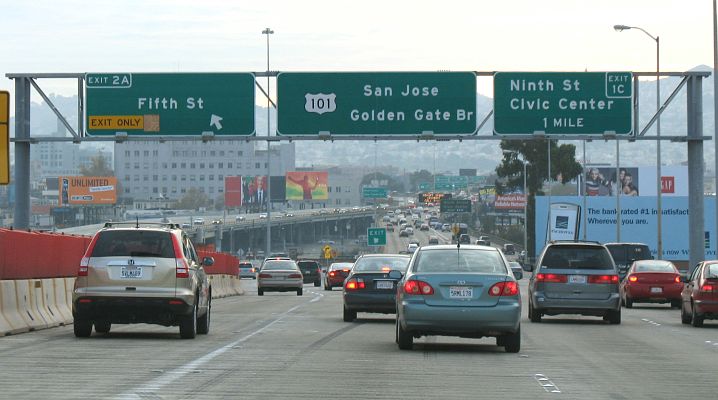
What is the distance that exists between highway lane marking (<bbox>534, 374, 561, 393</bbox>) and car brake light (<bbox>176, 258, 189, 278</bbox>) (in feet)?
22.1

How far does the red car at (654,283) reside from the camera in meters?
37.8

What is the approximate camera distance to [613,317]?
28.6 meters

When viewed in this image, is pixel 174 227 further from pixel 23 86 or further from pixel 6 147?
pixel 23 86

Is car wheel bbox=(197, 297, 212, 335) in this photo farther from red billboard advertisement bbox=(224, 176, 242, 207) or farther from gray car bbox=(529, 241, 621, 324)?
red billboard advertisement bbox=(224, 176, 242, 207)

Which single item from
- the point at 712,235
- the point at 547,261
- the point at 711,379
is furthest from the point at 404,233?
the point at 711,379

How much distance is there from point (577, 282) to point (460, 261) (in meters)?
9.30

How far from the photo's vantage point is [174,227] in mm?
20953

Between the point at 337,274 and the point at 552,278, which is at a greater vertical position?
the point at 552,278

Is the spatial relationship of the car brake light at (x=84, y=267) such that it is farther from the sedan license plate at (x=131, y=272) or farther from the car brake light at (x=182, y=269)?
the car brake light at (x=182, y=269)

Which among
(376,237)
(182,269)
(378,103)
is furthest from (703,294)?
(376,237)

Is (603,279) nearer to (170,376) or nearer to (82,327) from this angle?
(82,327)

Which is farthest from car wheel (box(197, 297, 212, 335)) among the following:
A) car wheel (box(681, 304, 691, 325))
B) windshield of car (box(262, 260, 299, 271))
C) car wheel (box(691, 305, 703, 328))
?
windshield of car (box(262, 260, 299, 271))

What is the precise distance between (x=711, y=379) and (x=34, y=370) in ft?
25.7

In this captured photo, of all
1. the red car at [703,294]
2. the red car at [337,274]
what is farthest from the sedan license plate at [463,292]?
the red car at [337,274]
